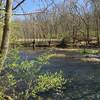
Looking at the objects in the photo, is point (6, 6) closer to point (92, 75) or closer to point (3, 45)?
point (3, 45)

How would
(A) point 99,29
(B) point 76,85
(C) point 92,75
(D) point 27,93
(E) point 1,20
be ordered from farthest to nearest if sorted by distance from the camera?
(A) point 99,29
(C) point 92,75
(B) point 76,85
(D) point 27,93
(E) point 1,20

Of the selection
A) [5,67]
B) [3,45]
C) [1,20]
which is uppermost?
[1,20]

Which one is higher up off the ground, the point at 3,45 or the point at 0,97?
the point at 3,45

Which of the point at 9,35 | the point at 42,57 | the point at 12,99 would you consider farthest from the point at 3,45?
the point at 12,99

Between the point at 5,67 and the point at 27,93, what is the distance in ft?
4.30

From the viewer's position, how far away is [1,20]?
27.6ft

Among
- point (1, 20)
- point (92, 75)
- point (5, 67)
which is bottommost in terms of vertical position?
point (92, 75)

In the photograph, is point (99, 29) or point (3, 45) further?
point (99, 29)

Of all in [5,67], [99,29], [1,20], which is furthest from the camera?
[99,29]

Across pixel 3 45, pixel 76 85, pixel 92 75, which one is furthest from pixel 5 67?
pixel 92 75

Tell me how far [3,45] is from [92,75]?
19.0 meters

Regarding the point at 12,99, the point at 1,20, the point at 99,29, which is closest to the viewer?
the point at 1,20

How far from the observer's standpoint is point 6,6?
341 inches

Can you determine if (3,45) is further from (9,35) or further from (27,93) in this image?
(27,93)
